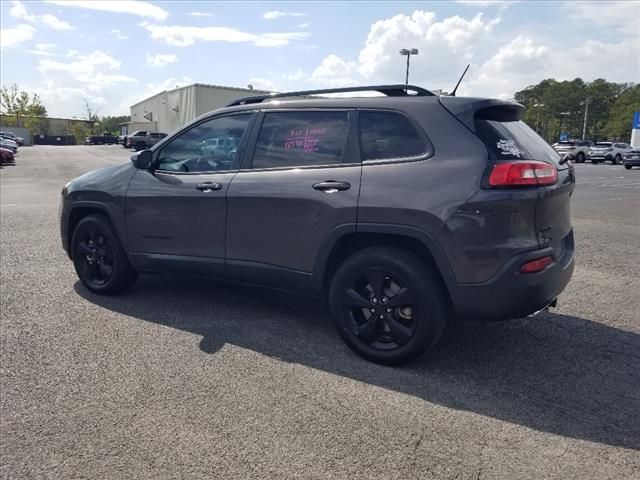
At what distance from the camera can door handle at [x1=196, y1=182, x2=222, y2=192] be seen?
170 inches

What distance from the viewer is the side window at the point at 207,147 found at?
173 inches

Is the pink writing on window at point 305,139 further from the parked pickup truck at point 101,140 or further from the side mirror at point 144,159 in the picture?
the parked pickup truck at point 101,140

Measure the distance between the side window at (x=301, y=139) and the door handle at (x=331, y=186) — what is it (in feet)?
0.59

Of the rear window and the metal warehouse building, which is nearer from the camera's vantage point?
the rear window

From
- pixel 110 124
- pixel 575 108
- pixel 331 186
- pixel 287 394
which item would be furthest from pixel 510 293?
pixel 110 124

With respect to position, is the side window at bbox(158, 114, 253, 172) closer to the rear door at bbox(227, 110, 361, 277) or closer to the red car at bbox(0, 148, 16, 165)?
the rear door at bbox(227, 110, 361, 277)

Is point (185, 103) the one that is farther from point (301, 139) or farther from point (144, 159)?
point (301, 139)

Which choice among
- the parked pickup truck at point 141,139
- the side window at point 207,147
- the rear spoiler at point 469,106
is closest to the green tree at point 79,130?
the parked pickup truck at point 141,139

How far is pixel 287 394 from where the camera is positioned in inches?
128

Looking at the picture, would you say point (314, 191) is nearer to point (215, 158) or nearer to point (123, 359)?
point (215, 158)

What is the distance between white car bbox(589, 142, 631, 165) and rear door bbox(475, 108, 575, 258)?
41.9m

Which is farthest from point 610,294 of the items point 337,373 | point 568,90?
point 568,90

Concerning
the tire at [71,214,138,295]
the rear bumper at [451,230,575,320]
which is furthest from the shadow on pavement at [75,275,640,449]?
the rear bumper at [451,230,575,320]

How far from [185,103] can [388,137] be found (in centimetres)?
5678
